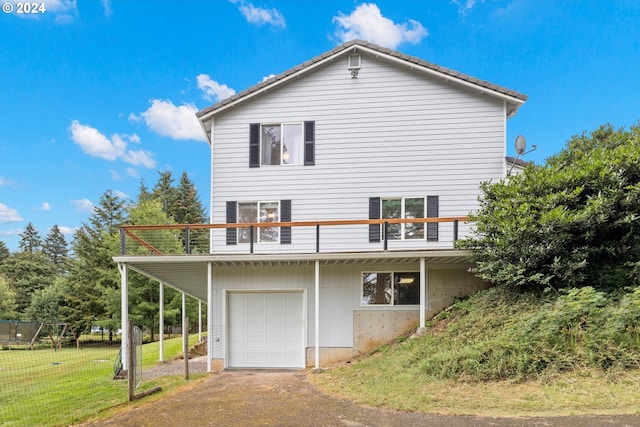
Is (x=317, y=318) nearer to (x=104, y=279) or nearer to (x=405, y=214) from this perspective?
(x=405, y=214)

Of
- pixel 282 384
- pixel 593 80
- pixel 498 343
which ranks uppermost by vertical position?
pixel 593 80

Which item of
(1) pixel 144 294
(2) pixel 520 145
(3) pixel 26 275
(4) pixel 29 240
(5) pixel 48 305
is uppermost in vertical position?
(2) pixel 520 145

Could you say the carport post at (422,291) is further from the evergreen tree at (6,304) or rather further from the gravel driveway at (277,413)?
the evergreen tree at (6,304)

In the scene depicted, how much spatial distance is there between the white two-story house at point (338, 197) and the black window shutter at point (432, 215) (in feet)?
0.09

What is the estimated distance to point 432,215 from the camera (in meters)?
10.3

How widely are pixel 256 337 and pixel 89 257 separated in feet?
68.9

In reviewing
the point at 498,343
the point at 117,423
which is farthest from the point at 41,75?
the point at 498,343

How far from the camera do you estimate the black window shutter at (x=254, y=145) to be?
1101 cm

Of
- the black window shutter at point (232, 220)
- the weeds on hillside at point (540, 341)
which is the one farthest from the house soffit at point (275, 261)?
the weeds on hillside at point (540, 341)

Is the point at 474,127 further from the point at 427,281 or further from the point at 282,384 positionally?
Result: the point at 282,384

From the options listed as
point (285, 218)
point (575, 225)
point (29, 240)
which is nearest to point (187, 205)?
point (285, 218)

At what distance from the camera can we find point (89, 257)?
82.3 feet

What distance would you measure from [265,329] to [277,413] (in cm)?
465

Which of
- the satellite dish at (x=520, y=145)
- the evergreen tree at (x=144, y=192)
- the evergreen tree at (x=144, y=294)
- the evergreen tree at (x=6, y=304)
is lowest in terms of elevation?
the evergreen tree at (x=6, y=304)
